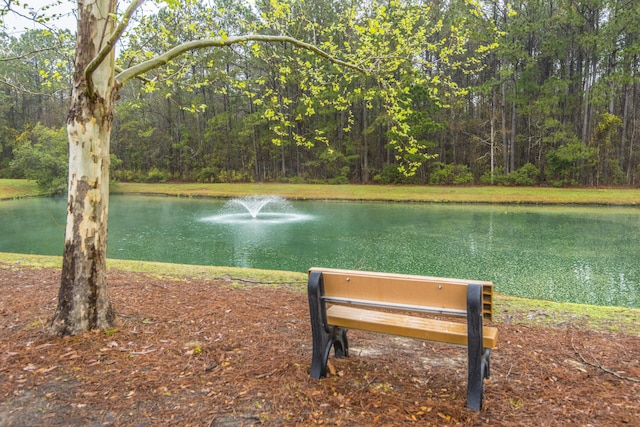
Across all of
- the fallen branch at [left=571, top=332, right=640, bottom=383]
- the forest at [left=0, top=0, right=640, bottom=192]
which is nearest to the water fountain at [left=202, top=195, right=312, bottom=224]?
the forest at [left=0, top=0, right=640, bottom=192]

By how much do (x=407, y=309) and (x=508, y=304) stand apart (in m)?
3.25

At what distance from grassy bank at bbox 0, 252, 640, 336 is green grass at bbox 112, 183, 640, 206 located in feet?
58.7

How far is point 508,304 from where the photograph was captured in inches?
209

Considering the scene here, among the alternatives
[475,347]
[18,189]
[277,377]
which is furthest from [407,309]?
[18,189]

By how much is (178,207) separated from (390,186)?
13356 millimetres

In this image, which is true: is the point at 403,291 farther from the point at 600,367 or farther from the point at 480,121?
the point at 480,121

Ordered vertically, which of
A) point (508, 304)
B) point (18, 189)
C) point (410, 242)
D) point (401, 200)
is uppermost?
point (18, 189)

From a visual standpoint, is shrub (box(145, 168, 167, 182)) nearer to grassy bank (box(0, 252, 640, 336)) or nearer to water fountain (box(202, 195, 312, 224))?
water fountain (box(202, 195, 312, 224))

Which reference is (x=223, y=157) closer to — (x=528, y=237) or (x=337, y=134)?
(x=337, y=134)

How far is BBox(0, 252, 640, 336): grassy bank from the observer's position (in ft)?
14.7

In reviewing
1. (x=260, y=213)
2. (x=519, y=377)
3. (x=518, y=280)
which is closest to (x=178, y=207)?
(x=260, y=213)

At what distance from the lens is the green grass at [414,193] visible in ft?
72.0

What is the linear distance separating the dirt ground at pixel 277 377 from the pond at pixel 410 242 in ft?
11.9

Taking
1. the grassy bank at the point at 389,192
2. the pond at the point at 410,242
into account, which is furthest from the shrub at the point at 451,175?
the pond at the point at 410,242
